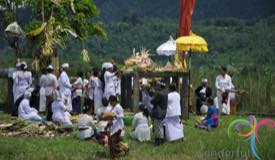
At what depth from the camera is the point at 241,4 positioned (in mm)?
91688

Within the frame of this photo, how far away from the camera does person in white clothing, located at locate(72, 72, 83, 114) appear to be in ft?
64.3

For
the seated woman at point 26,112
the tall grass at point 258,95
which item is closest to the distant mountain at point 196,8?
the tall grass at point 258,95

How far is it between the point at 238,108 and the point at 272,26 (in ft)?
164

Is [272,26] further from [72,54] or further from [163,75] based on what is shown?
[163,75]

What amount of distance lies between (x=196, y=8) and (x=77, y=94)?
75887 millimetres

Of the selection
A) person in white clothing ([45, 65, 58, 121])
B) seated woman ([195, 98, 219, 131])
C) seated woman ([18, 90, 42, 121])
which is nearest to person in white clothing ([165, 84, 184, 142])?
seated woman ([195, 98, 219, 131])

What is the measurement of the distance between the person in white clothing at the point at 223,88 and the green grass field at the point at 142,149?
595 cm

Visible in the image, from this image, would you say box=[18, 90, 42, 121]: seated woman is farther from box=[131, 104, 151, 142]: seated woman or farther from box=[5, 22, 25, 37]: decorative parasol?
box=[5, 22, 25, 37]: decorative parasol

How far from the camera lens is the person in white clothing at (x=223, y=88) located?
20.4m

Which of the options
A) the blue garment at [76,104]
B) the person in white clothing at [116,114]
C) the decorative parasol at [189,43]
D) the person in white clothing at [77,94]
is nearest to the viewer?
the person in white clothing at [116,114]

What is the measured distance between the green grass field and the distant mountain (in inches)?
2881

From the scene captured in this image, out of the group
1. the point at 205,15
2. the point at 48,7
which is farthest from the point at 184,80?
the point at 205,15

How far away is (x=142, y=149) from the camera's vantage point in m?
13.2

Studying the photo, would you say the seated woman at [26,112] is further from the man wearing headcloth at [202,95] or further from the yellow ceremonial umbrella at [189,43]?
the man wearing headcloth at [202,95]
